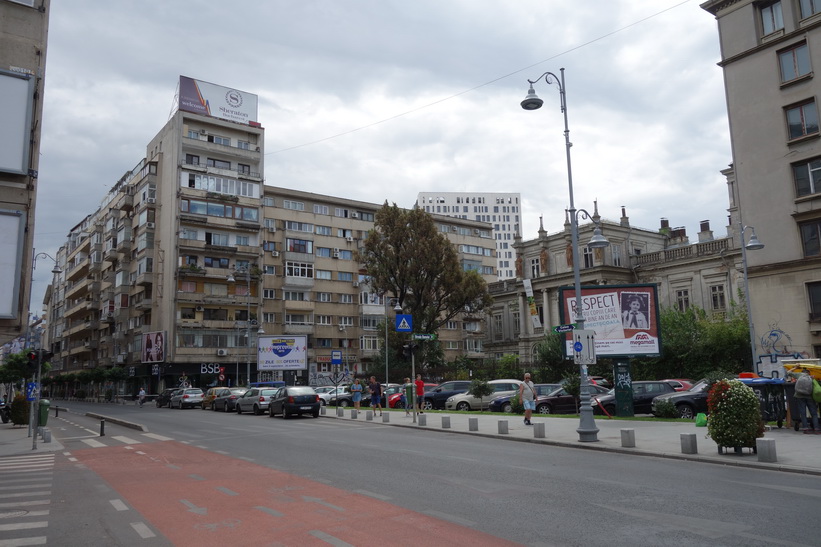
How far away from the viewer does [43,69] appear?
560 inches

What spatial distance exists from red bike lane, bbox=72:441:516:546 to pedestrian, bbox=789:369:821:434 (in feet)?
40.4

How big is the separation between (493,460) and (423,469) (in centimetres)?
195

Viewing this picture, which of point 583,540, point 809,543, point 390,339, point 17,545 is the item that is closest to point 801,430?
point 809,543

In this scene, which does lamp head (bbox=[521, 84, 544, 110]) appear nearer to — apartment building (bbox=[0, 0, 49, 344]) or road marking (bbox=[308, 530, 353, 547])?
apartment building (bbox=[0, 0, 49, 344])

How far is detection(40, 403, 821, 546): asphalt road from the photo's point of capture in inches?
276

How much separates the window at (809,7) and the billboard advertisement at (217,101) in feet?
163

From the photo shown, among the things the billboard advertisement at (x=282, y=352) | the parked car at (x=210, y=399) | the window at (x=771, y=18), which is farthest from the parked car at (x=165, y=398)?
the window at (x=771, y=18)

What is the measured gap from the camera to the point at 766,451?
11820mm

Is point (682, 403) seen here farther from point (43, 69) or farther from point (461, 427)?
point (43, 69)

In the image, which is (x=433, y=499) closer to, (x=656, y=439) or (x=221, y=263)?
(x=656, y=439)

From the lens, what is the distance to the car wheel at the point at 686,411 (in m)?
23.0

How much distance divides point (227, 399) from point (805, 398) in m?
31.1

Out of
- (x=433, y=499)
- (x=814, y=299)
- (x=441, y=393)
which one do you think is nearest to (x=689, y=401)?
(x=441, y=393)

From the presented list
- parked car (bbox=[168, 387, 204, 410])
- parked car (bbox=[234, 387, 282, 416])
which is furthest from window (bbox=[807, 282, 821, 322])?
parked car (bbox=[168, 387, 204, 410])
